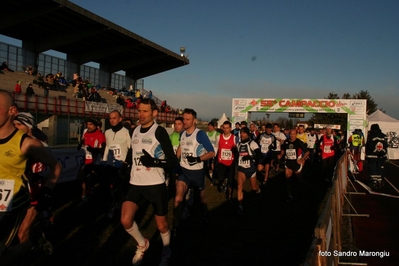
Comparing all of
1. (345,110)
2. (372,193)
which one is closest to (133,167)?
(372,193)

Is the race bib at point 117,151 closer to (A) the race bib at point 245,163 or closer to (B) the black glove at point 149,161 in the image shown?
(A) the race bib at point 245,163

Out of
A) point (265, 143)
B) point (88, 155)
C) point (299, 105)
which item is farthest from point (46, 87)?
point (88, 155)

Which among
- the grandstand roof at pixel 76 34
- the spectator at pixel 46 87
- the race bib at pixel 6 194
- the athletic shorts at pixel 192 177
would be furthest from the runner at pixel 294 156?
the grandstand roof at pixel 76 34

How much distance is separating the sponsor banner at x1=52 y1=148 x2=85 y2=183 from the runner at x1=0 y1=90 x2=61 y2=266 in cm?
807

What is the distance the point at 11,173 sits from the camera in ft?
10.5

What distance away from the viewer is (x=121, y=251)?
5648 millimetres

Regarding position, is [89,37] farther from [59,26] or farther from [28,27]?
[28,27]

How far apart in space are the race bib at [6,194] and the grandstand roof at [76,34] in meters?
26.5

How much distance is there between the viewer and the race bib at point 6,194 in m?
3.13

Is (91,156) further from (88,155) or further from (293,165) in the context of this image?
(293,165)

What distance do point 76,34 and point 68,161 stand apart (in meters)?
23.1

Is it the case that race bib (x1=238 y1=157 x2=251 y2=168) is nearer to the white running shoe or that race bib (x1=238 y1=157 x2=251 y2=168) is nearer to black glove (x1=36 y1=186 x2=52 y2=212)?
the white running shoe

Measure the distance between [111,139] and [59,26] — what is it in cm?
2602

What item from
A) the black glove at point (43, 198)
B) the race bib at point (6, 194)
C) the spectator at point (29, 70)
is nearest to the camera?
the race bib at point (6, 194)
